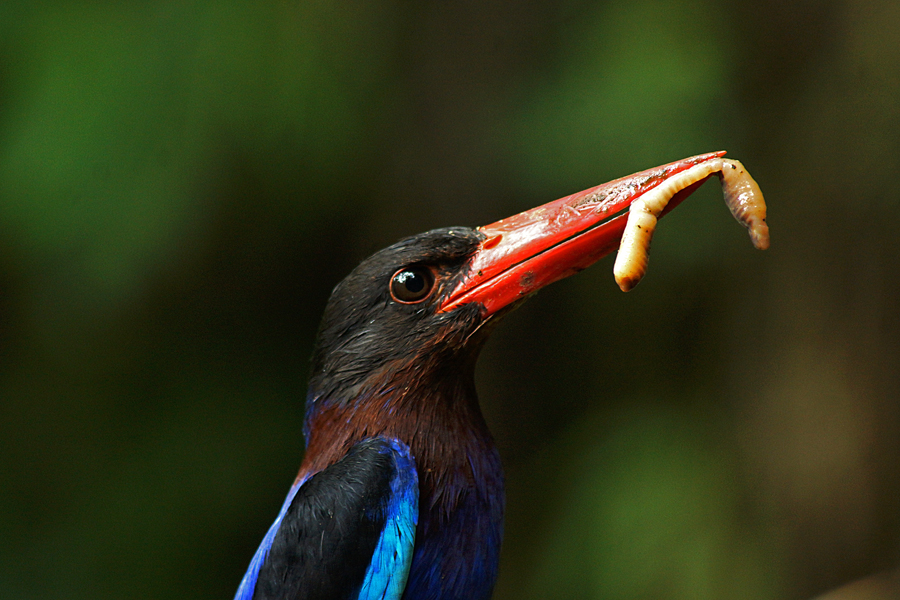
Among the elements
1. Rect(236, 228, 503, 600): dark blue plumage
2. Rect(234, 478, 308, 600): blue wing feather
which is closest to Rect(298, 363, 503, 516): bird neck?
Rect(236, 228, 503, 600): dark blue plumage

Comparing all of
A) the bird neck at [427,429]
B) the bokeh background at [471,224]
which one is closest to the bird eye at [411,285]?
the bird neck at [427,429]

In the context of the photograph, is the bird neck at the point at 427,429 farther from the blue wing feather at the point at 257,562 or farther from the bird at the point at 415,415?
the blue wing feather at the point at 257,562

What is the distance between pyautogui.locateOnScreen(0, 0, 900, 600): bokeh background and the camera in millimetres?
3488

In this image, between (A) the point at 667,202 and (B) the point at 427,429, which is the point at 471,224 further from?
(A) the point at 667,202

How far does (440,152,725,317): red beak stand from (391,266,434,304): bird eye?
0.24ft

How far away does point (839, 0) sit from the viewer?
3.63 meters

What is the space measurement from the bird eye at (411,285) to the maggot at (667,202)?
0.59 m

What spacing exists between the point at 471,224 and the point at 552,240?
2366 mm

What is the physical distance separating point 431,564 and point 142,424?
264cm

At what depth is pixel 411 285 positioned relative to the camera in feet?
6.75

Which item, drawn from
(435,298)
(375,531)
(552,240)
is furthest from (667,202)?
(375,531)

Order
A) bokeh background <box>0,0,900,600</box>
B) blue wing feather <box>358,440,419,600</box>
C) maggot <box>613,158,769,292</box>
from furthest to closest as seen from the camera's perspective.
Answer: bokeh background <box>0,0,900,600</box> < blue wing feather <box>358,440,419,600</box> < maggot <box>613,158,769,292</box>

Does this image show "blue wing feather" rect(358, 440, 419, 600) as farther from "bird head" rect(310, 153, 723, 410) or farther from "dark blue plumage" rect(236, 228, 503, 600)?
"bird head" rect(310, 153, 723, 410)

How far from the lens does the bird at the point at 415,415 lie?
182 cm
